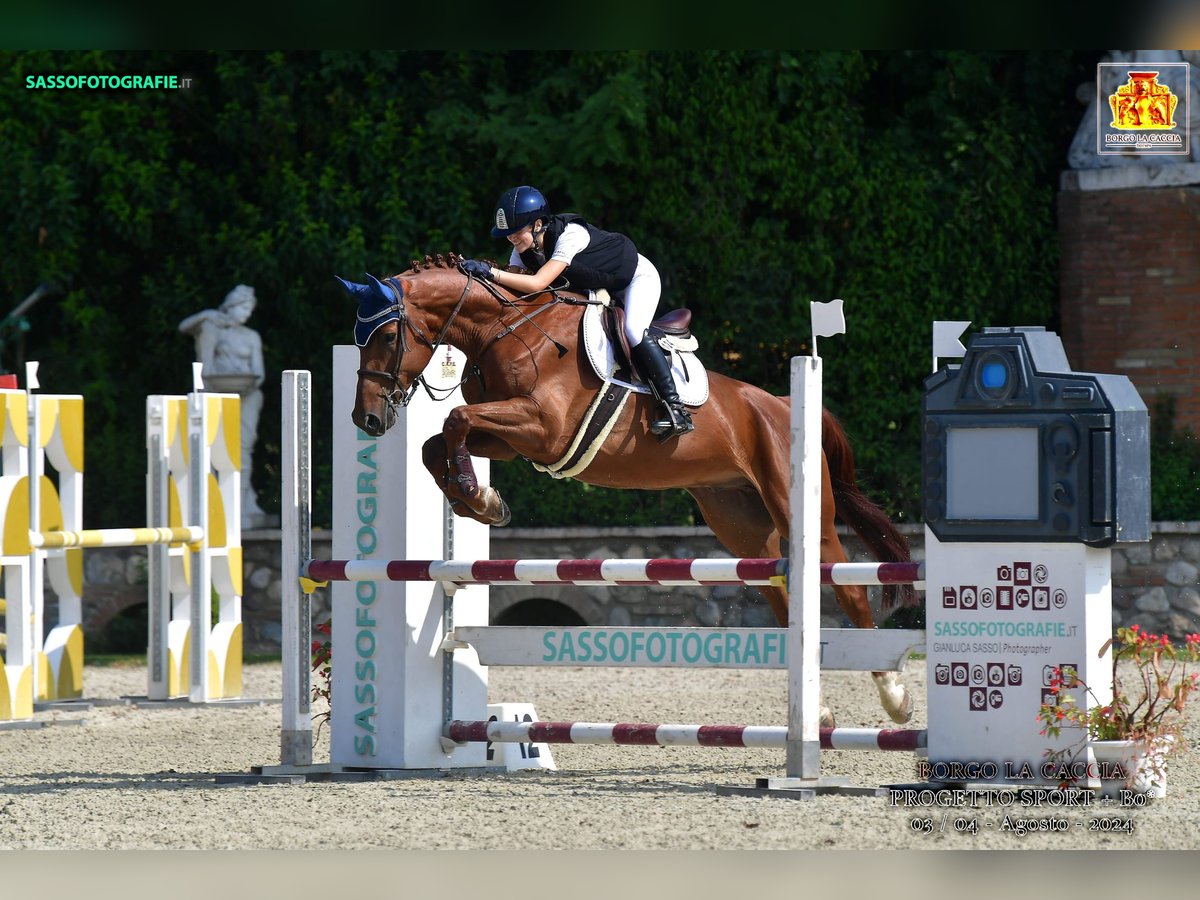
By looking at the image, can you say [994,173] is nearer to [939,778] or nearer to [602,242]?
[602,242]

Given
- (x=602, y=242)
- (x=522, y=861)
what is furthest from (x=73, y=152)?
(x=522, y=861)

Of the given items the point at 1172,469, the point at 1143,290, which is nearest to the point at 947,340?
the point at 1172,469

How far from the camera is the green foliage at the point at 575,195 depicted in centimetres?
1220

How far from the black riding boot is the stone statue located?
666 centimetres

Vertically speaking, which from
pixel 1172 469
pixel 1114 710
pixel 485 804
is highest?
pixel 1172 469

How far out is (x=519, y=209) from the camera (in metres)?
5.76

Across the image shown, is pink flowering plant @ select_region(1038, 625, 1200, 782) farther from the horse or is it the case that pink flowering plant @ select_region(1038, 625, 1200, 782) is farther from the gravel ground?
the horse

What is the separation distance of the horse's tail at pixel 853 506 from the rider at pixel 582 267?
2.86 feet

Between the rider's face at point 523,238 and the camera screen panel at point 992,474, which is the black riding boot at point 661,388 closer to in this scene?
the rider's face at point 523,238

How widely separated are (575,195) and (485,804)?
8.02m

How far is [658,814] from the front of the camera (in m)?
4.52

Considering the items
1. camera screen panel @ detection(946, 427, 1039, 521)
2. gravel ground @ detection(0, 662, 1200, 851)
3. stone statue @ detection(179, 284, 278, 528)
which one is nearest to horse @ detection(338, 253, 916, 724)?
gravel ground @ detection(0, 662, 1200, 851)

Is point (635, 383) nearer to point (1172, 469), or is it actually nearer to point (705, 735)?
point (705, 735)

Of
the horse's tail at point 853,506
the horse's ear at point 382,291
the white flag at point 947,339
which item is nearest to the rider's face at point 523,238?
the horse's ear at point 382,291
